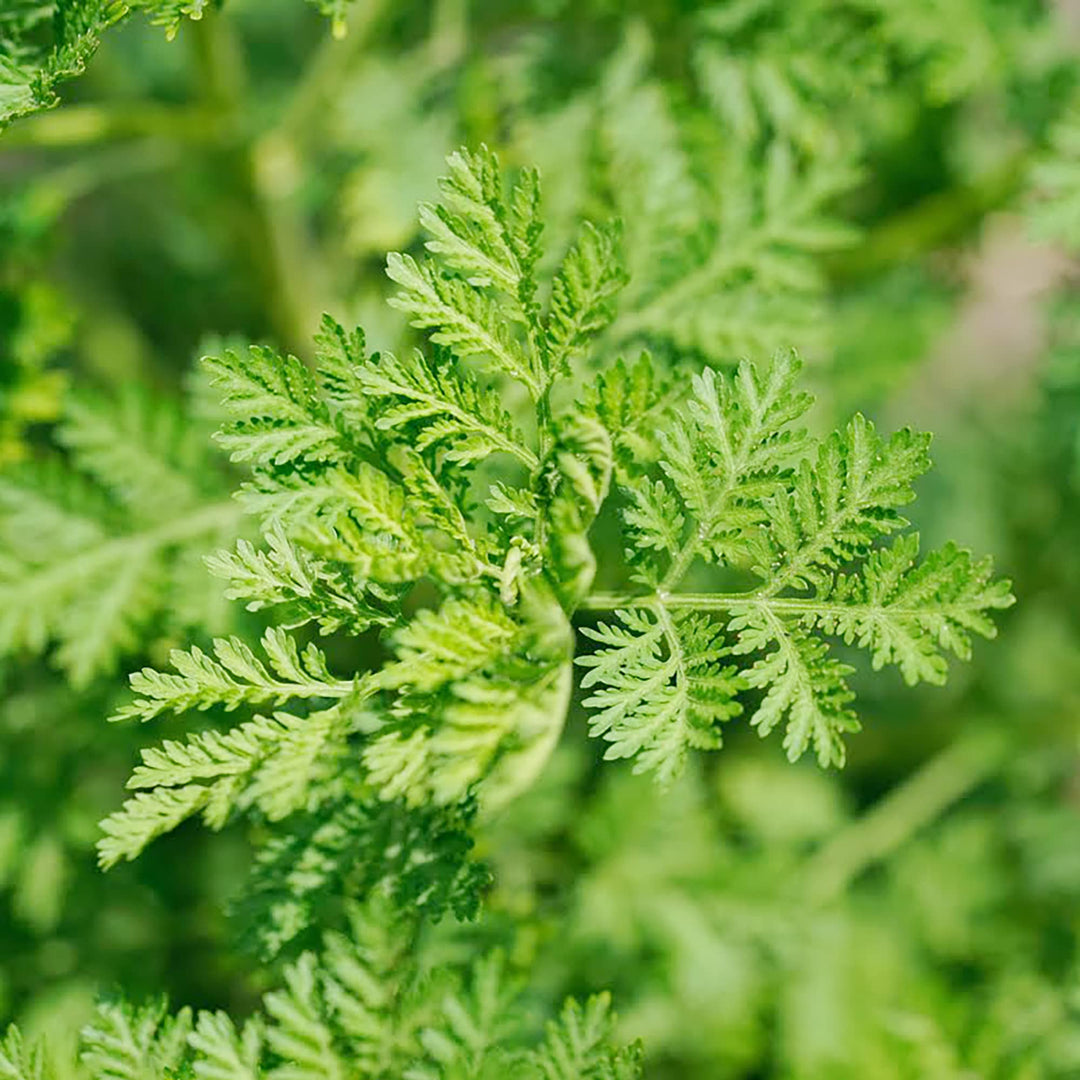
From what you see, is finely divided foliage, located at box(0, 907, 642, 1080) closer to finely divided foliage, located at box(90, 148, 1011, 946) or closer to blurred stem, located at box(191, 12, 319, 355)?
finely divided foliage, located at box(90, 148, 1011, 946)

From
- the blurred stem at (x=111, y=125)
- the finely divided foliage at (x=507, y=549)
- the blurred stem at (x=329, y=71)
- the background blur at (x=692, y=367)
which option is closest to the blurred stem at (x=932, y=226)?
the background blur at (x=692, y=367)

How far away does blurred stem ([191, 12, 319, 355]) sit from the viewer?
1600 mm

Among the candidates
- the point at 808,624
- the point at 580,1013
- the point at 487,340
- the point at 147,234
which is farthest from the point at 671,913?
the point at 147,234

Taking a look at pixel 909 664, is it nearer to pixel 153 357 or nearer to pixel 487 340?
pixel 487 340

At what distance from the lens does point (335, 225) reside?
8.40ft

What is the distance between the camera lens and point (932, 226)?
1910mm

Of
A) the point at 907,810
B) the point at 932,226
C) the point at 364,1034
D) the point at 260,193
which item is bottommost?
the point at 907,810

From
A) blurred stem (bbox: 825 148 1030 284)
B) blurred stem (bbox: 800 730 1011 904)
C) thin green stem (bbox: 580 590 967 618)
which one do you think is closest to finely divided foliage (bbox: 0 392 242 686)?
thin green stem (bbox: 580 590 967 618)

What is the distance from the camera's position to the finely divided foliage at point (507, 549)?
875mm

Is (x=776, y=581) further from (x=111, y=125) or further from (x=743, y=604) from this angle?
(x=111, y=125)

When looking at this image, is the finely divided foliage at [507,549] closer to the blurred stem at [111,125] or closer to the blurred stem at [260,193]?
the blurred stem at [111,125]

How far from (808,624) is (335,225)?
72.6 inches

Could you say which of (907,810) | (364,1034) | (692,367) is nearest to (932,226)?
(692,367)

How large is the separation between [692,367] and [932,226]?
833 millimetres
